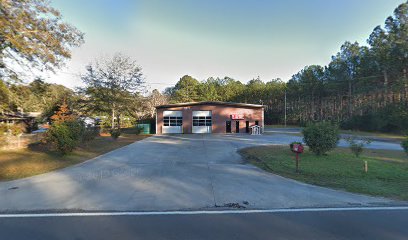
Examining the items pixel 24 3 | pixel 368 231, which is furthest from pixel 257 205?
pixel 24 3

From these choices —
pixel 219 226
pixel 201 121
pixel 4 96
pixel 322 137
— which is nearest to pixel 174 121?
pixel 201 121

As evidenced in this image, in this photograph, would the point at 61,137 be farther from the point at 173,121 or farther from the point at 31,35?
the point at 173,121

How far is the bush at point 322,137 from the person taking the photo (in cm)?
1302

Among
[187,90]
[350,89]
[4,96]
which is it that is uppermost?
[187,90]

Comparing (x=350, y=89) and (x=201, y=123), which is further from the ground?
(x=350, y=89)

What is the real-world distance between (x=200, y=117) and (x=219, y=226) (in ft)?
102

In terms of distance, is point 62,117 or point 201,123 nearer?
point 62,117

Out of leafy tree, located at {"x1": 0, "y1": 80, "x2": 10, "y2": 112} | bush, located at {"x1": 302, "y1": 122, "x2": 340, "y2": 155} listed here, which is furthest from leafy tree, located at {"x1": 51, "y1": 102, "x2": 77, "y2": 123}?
bush, located at {"x1": 302, "y1": 122, "x2": 340, "y2": 155}

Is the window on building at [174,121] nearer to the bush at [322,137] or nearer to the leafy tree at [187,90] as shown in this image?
the bush at [322,137]

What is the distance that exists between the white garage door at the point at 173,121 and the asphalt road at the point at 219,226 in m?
30.3

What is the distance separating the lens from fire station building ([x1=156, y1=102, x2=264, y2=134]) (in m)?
35.2

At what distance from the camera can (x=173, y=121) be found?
3534 cm

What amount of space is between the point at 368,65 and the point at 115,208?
50.5 metres

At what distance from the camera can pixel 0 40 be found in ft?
44.0
